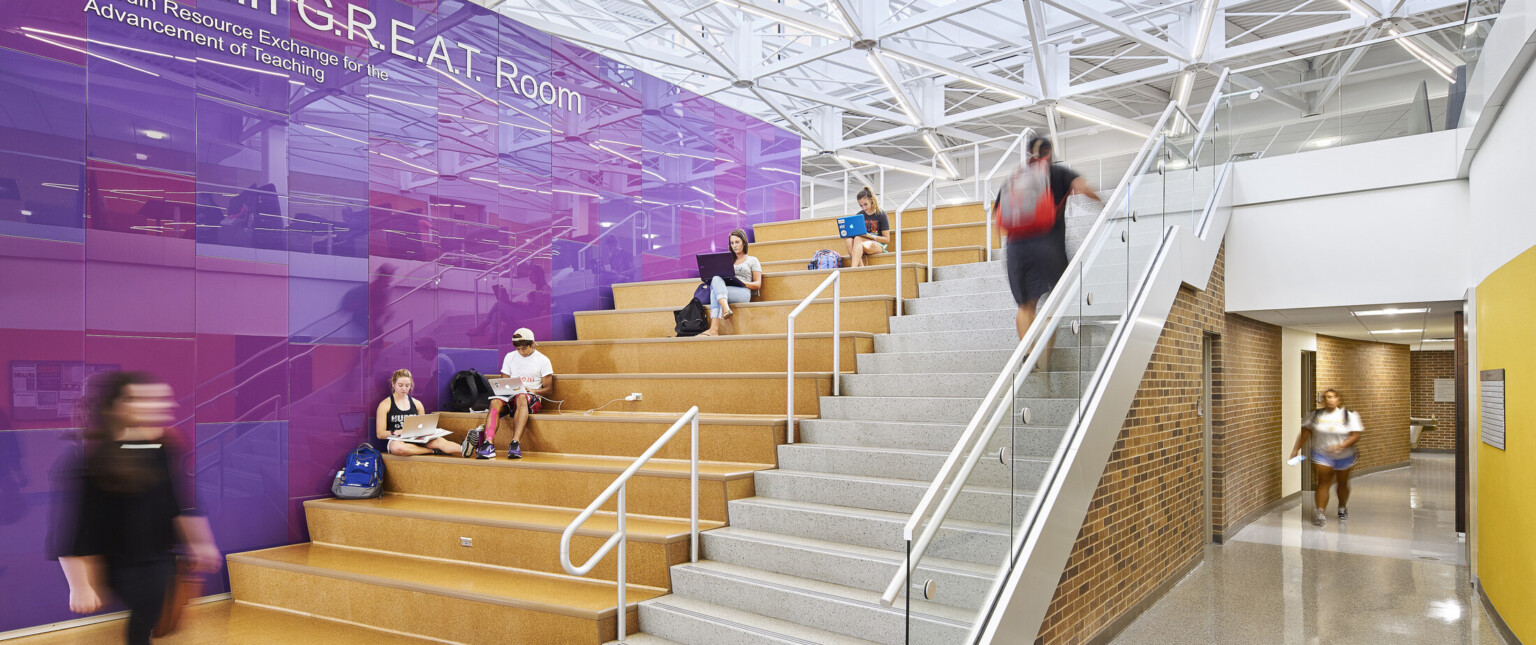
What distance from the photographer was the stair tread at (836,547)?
3.57 metres

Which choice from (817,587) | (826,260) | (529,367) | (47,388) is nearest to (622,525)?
(817,587)

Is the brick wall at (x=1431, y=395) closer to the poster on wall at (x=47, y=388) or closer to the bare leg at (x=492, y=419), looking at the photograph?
the bare leg at (x=492, y=419)

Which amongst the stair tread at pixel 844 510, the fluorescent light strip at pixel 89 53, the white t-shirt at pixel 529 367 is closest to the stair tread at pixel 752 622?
the stair tread at pixel 844 510

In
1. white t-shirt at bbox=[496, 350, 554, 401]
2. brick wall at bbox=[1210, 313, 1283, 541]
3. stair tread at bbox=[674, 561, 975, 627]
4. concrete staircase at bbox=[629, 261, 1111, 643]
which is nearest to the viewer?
stair tread at bbox=[674, 561, 975, 627]

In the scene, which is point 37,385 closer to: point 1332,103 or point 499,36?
point 499,36

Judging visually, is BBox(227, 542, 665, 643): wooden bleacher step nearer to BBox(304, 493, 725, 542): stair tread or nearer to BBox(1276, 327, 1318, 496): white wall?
BBox(304, 493, 725, 542): stair tread

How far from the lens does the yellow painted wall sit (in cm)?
475

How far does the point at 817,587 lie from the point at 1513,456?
4.47 metres

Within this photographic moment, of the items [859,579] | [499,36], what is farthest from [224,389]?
[859,579]

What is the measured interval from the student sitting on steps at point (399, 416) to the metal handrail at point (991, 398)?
407cm

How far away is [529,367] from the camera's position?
7.14 meters

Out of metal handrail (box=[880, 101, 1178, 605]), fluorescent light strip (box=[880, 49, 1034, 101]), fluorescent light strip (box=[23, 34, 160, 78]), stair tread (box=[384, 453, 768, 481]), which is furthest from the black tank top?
fluorescent light strip (box=[880, 49, 1034, 101])

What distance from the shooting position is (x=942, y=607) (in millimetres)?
3346

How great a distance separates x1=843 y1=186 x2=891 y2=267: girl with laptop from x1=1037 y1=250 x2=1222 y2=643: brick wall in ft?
9.00
